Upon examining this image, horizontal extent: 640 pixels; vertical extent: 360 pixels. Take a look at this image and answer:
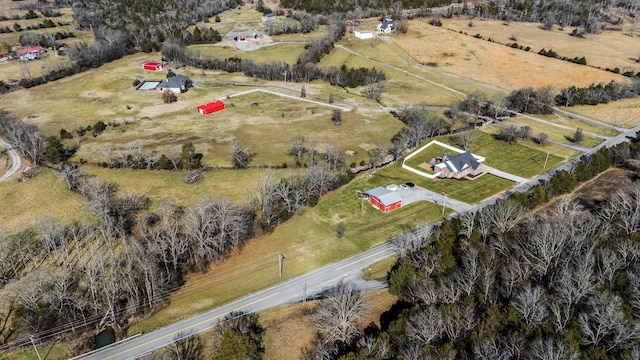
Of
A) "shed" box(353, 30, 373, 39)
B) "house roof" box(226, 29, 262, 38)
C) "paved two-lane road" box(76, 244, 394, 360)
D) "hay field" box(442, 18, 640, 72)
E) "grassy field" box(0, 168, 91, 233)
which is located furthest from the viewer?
"shed" box(353, 30, 373, 39)

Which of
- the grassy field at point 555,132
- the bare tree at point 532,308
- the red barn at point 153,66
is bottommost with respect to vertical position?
the grassy field at point 555,132

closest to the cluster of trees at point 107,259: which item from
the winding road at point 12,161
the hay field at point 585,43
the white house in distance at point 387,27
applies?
the winding road at point 12,161

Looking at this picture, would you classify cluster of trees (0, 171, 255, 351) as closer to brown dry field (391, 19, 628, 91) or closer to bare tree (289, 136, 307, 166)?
bare tree (289, 136, 307, 166)

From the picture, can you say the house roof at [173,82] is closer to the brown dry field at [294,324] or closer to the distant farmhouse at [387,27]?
the brown dry field at [294,324]

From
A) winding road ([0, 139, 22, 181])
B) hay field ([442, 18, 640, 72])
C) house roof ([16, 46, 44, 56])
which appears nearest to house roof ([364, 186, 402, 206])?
winding road ([0, 139, 22, 181])

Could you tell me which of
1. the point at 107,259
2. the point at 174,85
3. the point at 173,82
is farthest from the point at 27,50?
the point at 107,259

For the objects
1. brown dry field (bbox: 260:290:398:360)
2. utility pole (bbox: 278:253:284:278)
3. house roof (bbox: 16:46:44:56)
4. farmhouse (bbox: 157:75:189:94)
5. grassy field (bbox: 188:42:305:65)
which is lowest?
brown dry field (bbox: 260:290:398:360)

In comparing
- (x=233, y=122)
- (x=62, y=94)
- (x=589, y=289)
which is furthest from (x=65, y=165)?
(x=589, y=289)

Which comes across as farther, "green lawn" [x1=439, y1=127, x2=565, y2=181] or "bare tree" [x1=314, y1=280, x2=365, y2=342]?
"green lawn" [x1=439, y1=127, x2=565, y2=181]
